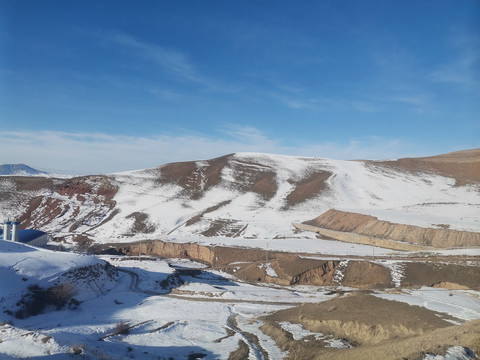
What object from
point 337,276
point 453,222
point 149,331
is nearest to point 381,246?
point 453,222

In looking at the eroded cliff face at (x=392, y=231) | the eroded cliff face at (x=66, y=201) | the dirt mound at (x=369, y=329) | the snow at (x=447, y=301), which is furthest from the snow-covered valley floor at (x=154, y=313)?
the eroded cliff face at (x=66, y=201)

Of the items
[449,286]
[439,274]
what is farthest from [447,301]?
[439,274]

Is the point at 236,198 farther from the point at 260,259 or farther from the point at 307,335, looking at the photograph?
the point at 307,335

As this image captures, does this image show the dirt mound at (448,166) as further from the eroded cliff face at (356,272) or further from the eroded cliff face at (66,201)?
the eroded cliff face at (66,201)

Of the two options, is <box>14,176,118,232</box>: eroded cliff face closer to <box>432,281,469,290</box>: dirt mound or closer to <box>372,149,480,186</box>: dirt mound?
<box>432,281,469,290</box>: dirt mound

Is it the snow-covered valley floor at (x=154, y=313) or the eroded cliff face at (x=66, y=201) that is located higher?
the eroded cliff face at (x=66, y=201)

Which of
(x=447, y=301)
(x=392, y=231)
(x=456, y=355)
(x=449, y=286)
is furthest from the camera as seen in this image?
(x=392, y=231)

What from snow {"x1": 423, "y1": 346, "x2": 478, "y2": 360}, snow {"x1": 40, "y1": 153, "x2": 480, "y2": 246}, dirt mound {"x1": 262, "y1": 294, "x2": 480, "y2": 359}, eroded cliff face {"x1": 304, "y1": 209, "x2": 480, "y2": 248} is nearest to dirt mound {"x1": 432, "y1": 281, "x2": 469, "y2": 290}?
eroded cliff face {"x1": 304, "y1": 209, "x2": 480, "y2": 248}
